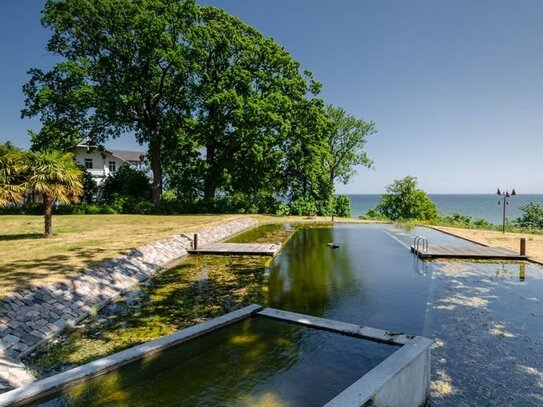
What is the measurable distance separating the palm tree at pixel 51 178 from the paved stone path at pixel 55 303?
4581 millimetres

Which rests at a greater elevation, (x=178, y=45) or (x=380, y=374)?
(x=178, y=45)

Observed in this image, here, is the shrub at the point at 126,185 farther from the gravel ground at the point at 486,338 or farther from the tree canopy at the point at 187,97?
the gravel ground at the point at 486,338

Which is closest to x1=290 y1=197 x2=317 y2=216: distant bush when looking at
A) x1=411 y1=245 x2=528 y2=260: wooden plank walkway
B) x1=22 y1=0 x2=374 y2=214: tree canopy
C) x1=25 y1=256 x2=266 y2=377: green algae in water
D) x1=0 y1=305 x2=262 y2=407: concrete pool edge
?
x1=22 y1=0 x2=374 y2=214: tree canopy

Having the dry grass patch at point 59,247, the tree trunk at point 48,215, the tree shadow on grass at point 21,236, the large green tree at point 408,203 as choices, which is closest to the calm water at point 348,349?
the dry grass patch at point 59,247

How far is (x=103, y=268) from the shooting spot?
12.2m

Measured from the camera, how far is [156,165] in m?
35.9

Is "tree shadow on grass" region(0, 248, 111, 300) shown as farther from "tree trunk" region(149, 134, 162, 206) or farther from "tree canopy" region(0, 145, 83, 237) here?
"tree trunk" region(149, 134, 162, 206)

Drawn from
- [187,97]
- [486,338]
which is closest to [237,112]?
[187,97]

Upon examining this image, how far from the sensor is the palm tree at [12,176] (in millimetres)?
14898

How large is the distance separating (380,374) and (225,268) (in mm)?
10425

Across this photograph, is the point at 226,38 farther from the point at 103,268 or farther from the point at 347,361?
the point at 347,361

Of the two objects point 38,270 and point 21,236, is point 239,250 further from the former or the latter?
point 21,236

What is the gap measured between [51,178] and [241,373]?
546 inches

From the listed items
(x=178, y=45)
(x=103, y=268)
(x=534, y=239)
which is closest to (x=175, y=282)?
(x=103, y=268)
